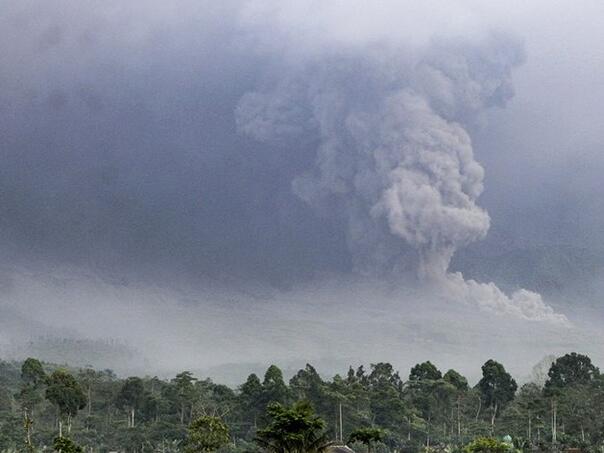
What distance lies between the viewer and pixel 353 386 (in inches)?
6191

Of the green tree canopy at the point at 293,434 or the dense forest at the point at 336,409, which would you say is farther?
the dense forest at the point at 336,409

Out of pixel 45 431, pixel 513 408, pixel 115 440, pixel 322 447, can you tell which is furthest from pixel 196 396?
pixel 322 447

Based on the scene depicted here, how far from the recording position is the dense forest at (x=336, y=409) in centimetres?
13825

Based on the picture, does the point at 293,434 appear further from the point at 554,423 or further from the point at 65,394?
the point at 554,423

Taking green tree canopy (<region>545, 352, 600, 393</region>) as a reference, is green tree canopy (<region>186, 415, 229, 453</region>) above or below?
below

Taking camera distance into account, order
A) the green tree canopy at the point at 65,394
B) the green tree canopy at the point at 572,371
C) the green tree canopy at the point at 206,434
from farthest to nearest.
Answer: the green tree canopy at the point at 572,371, the green tree canopy at the point at 65,394, the green tree canopy at the point at 206,434

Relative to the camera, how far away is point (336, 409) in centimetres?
15588

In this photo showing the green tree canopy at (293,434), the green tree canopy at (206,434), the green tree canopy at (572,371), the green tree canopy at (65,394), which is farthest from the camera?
the green tree canopy at (572,371)

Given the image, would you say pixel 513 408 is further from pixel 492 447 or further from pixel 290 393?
pixel 492 447

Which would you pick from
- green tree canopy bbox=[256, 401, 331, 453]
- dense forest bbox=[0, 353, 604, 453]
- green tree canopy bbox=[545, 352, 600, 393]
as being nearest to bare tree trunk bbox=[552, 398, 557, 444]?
dense forest bbox=[0, 353, 604, 453]

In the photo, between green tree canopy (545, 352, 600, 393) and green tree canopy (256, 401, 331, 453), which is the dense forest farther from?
green tree canopy (256, 401, 331, 453)

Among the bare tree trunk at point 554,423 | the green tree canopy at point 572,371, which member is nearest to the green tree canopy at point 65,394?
the bare tree trunk at point 554,423

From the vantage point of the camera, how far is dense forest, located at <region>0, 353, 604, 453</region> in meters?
138

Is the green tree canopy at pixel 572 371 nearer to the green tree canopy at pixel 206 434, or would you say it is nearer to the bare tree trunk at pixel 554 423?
the bare tree trunk at pixel 554 423
